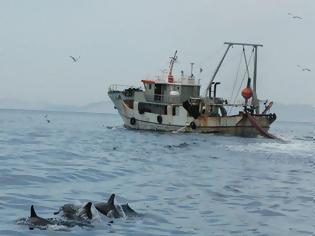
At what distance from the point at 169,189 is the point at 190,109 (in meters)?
37.1

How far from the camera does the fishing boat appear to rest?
56906mm

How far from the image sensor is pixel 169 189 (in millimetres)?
19703

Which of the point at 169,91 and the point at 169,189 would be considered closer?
the point at 169,189

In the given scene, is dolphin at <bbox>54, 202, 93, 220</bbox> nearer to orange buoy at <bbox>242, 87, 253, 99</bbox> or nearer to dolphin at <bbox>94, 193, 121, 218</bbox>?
dolphin at <bbox>94, 193, 121, 218</bbox>

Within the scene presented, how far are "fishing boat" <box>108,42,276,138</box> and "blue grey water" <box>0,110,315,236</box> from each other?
21100 mm

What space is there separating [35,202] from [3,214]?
1.86m

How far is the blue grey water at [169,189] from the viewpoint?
44.8ft

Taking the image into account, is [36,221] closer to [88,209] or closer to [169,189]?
[88,209]

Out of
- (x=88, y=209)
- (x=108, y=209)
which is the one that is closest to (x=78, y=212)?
(x=88, y=209)

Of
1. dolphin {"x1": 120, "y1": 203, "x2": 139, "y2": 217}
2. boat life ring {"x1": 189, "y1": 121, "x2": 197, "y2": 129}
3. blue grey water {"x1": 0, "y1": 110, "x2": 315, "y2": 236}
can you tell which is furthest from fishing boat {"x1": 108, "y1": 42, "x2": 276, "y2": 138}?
dolphin {"x1": 120, "y1": 203, "x2": 139, "y2": 217}

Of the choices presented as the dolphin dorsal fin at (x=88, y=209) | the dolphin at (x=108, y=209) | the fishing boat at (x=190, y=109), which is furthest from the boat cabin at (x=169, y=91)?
the dolphin dorsal fin at (x=88, y=209)

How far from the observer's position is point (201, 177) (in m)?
23.7

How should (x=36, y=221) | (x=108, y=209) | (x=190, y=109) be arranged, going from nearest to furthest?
(x=36, y=221) → (x=108, y=209) → (x=190, y=109)

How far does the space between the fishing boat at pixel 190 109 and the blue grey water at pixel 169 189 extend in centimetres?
2110
